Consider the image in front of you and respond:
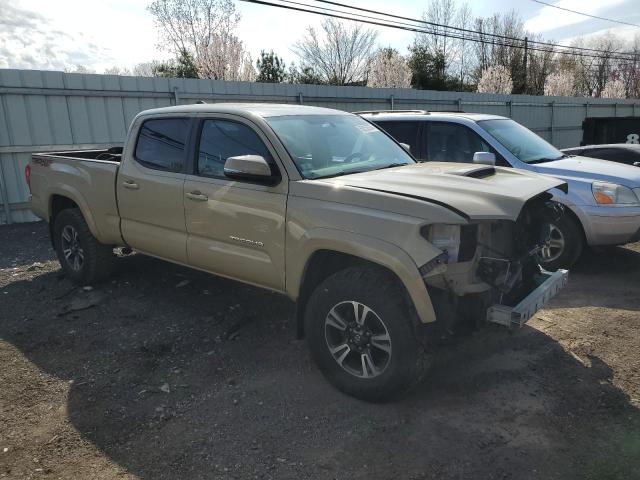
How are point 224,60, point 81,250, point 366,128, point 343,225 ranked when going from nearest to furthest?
point 343,225
point 366,128
point 81,250
point 224,60

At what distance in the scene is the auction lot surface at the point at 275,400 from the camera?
112 inches

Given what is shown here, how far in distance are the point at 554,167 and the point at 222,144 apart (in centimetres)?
405

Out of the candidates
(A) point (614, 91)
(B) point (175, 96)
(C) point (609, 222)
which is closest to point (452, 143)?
(C) point (609, 222)

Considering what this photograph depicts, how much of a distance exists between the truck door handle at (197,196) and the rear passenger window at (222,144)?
177 mm

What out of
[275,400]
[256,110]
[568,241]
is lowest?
[275,400]

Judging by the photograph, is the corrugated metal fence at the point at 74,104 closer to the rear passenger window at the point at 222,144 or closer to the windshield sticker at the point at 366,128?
the rear passenger window at the point at 222,144

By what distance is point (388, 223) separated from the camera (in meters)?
3.12

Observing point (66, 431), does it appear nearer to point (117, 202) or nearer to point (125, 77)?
point (117, 202)

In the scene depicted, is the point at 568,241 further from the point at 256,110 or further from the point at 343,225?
the point at 256,110

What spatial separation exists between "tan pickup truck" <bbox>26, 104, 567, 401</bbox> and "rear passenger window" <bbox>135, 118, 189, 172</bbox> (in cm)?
1

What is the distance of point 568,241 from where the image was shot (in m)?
5.89

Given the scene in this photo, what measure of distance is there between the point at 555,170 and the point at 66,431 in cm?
558

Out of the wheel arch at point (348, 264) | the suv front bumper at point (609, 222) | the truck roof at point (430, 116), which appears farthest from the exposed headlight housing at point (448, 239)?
the truck roof at point (430, 116)

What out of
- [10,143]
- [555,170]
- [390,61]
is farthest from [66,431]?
[390,61]
